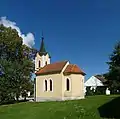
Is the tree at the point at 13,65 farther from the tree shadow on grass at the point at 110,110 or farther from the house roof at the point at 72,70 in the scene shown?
the tree shadow on grass at the point at 110,110

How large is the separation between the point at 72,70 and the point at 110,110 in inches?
803

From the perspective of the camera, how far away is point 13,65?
5719 centimetres

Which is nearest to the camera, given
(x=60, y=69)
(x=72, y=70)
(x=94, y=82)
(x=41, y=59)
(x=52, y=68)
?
(x=72, y=70)

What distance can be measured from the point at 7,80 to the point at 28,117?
82.1 feet

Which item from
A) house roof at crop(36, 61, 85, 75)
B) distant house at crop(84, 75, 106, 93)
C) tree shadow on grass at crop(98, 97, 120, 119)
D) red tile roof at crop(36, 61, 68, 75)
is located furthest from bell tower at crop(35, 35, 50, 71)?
distant house at crop(84, 75, 106, 93)

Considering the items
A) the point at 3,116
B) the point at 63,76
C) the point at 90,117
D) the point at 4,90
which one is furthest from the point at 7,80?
the point at 90,117

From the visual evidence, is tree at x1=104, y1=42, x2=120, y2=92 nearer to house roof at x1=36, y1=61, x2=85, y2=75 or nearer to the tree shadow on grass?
house roof at x1=36, y1=61, x2=85, y2=75

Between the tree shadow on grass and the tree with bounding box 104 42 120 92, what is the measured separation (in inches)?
1169

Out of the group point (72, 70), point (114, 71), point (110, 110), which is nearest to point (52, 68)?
point (72, 70)

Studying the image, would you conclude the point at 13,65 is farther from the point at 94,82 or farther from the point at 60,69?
the point at 94,82

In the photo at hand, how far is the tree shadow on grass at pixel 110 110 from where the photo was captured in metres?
29.4

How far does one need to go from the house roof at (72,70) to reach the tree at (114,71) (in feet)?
49.3

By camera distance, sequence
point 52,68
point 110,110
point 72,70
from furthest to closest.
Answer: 1. point 52,68
2. point 72,70
3. point 110,110

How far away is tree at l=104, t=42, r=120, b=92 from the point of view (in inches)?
2623
